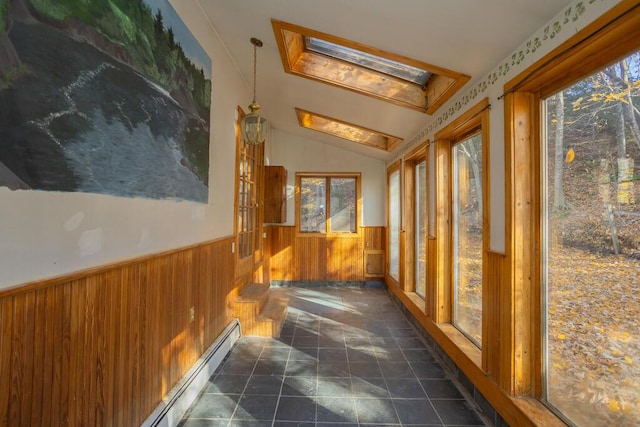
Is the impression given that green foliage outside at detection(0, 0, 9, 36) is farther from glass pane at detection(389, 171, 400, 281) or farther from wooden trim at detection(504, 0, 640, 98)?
glass pane at detection(389, 171, 400, 281)

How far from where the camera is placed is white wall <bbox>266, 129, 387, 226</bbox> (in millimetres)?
5398

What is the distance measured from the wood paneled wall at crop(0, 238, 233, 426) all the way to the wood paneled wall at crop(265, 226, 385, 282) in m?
3.22

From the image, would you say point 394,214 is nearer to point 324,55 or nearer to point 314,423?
point 324,55

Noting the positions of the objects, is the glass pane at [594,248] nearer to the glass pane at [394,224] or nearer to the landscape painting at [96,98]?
the landscape painting at [96,98]

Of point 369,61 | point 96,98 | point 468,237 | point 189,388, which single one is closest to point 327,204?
point 369,61

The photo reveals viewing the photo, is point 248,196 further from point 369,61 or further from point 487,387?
point 487,387

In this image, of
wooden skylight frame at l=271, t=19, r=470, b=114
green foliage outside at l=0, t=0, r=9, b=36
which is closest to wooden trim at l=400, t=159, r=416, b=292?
wooden skylight frame at l=271, t=19, r=470, b=114

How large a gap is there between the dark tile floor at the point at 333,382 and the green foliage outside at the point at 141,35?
2.14 metres

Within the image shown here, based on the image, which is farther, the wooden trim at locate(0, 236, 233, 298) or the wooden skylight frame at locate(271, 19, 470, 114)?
the wooden skylight frame at locate(271, 19, 470, 114)

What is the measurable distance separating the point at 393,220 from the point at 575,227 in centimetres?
348

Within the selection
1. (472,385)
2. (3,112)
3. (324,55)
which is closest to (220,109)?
(324,55)

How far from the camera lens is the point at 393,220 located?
16.2 feet

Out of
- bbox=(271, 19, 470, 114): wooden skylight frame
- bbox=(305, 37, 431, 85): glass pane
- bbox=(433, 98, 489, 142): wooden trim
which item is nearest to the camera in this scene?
bbox=(433, 98, 489, 142): wooden trim

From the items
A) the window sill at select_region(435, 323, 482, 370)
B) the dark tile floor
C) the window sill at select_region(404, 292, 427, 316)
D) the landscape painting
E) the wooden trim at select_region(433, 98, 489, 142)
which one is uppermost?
the wooden trim at select_region(433, 98, 489, 142)
